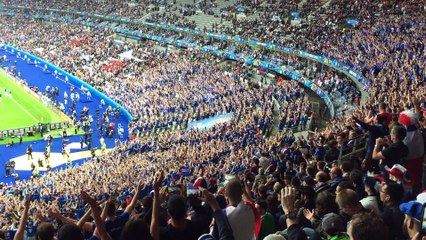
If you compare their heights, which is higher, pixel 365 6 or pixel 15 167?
pixel 365 6

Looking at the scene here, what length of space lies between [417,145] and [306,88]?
3222 cm

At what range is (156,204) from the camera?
212 inches

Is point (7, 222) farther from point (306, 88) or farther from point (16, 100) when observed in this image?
point (16, 100)

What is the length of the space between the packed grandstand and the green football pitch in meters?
2.00

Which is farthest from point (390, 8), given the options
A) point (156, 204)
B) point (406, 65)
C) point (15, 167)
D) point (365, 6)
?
point (156, 204)

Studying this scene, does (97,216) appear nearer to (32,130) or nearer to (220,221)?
(220,221)

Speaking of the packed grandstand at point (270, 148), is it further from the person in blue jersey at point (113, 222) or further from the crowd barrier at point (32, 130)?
the crowd barrier at point (32, 130)

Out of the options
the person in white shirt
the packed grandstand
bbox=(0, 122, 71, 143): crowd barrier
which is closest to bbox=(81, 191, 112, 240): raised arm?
the packed grandstand

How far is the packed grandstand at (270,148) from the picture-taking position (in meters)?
5.58

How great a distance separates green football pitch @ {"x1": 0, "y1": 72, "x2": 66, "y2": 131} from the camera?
42.0 meters

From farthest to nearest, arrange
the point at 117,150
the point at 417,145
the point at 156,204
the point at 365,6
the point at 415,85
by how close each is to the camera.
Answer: the point at 365,6 < the point at 117,150 < the point at 415,85 < the point at 417,145 < the point at 156,204

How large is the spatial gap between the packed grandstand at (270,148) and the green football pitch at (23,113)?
2.00 meters

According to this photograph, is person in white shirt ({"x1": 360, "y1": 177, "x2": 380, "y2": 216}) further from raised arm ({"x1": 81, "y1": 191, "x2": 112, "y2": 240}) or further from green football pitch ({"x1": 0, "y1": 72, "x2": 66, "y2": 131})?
green football pitch ({"x1": 0, "y1": 72, "x2": 66, "y2": 131})

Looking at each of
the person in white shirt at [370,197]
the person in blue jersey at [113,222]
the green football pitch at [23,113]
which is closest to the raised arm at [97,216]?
the person in blue jersey at [113,222]
